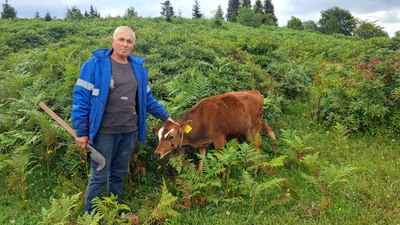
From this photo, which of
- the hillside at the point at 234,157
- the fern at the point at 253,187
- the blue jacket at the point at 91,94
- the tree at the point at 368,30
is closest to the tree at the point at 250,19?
the tree at the point at 368,30

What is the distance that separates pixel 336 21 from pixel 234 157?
220 ft

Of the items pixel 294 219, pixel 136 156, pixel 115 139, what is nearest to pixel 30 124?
pixel 136 156

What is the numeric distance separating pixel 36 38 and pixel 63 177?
18273mm

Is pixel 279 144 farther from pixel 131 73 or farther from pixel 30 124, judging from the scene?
pixel 30 124

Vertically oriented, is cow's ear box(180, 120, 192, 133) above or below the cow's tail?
above

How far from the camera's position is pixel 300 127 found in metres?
9.01

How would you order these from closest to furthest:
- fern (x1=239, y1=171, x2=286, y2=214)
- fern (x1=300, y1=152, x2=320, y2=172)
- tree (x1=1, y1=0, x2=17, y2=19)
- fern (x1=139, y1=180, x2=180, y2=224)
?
fern (x1=139, y1=180, x2=180, y2=224), fern (x1=239, y1=171, x2=286, y2=214), fern (x1=300, y1=152, x2=320, y2=172), tree (x1=1, y1=0, x2=17, y2=19)

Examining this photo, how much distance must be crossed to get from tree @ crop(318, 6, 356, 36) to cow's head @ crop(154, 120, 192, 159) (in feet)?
198

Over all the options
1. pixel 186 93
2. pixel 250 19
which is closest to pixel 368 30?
pixel 250 19

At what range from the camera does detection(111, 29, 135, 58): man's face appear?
14.6 ft

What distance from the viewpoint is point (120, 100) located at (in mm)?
4578

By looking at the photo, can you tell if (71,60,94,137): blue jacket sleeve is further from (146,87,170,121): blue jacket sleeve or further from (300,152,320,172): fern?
(300,152,320,172): fern

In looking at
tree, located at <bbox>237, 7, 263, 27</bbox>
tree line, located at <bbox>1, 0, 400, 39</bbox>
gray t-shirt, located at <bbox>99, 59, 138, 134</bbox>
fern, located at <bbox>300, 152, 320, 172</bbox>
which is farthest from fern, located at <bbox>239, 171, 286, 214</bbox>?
tree, located at <bbox>237, 7, 263, 27</bbox>

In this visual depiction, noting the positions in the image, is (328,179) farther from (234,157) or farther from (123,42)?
(123,42)
